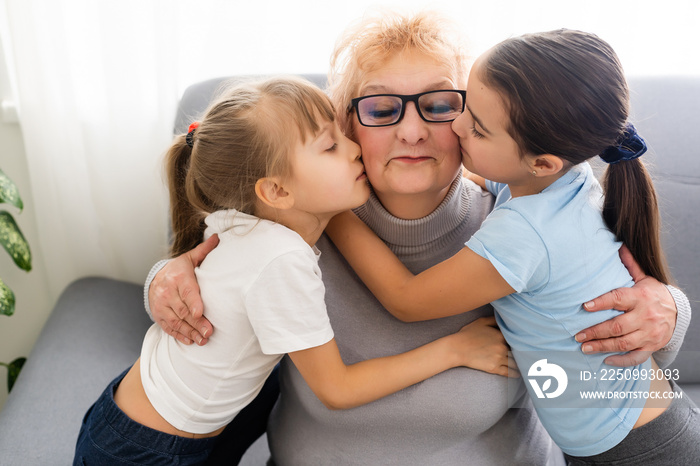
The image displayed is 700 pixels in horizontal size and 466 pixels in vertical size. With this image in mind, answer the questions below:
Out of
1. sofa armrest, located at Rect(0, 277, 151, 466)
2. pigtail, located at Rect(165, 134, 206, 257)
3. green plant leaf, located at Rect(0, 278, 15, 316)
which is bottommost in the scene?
sofa armrest, located at Rect(0, 277, 151, 466)

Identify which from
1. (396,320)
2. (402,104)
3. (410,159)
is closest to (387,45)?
(402,104)

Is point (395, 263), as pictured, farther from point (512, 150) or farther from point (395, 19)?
point (395, 19)

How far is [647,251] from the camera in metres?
1.16

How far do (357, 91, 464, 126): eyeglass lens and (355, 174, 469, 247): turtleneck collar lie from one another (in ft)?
0.61

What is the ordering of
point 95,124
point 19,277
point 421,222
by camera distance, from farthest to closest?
point 19,277
point 95,124
point 421,222

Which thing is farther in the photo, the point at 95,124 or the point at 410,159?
the point at 95,124

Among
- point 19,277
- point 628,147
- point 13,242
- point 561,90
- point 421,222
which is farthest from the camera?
point 19,277

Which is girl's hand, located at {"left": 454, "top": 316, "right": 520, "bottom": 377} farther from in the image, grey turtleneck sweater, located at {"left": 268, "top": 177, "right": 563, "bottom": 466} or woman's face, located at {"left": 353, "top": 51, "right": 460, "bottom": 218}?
woman's face, located at {"left": 353, "top": 51, "right": 460, "bottom": 218}

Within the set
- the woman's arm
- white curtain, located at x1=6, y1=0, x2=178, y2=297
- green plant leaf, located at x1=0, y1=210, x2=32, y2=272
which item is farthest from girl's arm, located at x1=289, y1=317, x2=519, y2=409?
green plant leaf, located at x1=0, y1=210, x2=32, y2=272

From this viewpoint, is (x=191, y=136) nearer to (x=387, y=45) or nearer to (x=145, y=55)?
(x=387, y=45)

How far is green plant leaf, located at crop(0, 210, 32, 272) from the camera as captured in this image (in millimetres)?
1744

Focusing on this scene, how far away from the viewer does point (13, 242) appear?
69.3 inches

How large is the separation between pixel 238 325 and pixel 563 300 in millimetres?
611

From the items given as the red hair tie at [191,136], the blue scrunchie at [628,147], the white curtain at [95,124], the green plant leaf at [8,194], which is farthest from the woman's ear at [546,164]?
the green plant leaf at [8,194]
